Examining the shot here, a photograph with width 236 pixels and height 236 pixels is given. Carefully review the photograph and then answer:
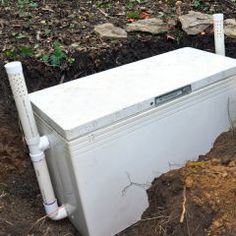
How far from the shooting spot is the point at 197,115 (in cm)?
186

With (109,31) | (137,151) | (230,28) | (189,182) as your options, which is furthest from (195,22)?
(189,182)

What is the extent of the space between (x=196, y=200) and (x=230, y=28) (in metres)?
1.67

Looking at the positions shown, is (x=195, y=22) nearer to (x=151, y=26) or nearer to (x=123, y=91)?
(x=151, y=26)

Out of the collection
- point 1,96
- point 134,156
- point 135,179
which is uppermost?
point 1,96

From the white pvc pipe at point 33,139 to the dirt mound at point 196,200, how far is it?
507mm

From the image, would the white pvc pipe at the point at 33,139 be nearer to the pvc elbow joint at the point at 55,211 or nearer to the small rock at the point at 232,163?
the pvc elbow joint at the point at 55,211

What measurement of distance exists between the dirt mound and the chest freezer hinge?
1.04 ft

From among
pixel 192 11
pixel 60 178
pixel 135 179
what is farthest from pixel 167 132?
pixel 192 11

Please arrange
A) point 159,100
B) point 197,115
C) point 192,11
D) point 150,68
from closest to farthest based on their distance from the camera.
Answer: point 159,100 < point 197,115 < point 150,68 < point 192,11

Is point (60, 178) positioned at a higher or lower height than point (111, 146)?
lower

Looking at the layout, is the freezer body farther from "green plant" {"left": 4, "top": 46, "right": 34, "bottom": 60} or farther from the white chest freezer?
"green plant" {"left": 4, "top": 46, "right": 34, "bottom": 60}

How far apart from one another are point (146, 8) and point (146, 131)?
1.46 meters

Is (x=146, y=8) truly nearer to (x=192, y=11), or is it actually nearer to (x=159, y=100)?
(x=192, y=11)

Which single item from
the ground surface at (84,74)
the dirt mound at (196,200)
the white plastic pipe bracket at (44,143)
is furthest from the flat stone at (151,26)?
the dirt mound at (196,200)
